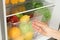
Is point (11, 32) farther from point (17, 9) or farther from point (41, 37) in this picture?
point (41, 37)

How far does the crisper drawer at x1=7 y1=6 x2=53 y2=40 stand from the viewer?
4.15ft

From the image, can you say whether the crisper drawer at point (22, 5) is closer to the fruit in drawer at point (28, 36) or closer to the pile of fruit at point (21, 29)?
the pile of fruit at point (21, 29)

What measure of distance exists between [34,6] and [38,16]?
16 centimetres

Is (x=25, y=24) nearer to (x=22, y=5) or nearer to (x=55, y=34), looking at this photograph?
(x=22, y=5)

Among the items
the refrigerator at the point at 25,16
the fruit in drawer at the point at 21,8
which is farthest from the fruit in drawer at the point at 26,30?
the fruit in drawer at the point at 21,8

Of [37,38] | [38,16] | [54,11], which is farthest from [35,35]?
[54,11]

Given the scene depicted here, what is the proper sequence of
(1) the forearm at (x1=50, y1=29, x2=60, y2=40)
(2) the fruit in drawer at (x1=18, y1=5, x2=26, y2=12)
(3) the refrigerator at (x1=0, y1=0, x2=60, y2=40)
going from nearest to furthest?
(3) the refrigerator at (x1=0, y1=0, x2=60, y2=40)
(2) the fruit in drawer at (x1=18, y1=5, x2=26, y2=12)
(1) the forearm at (x1=50, y1=29, x2=60, y2=40)

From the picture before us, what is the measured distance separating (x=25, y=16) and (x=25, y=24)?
0.24ft

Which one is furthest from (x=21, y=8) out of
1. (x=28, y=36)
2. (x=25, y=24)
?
(x=28, y=36)

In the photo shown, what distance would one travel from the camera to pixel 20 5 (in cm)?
130

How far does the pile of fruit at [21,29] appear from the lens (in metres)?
1.26

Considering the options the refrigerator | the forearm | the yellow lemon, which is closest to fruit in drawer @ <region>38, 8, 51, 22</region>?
the refrigerator

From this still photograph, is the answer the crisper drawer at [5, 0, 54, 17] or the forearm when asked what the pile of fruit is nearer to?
the crisper drawer at [5, 0, 54, 17]

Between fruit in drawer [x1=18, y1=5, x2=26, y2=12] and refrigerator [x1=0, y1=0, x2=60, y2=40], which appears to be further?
fruit in drawer [x1=18, y1=5, x2=26, y2=12]
